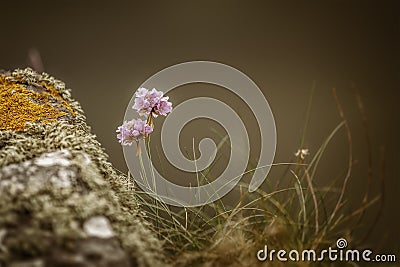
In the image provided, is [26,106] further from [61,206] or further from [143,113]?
[61,206]

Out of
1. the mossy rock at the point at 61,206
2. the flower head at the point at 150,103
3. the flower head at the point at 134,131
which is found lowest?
the mossy rock at the point at 61,206

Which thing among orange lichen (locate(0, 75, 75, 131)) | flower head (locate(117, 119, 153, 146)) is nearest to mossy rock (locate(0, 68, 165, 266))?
orange lichen (locate(0, 75, 75, 131))

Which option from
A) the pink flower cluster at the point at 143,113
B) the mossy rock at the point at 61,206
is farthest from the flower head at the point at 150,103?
the mossy rock at the point at 61,206

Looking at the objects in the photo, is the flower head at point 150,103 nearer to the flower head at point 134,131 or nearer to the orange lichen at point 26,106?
the flower head at point 134,131

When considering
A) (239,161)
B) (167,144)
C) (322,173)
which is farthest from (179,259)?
(322,173)

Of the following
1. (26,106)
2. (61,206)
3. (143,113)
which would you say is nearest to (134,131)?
(143,113)

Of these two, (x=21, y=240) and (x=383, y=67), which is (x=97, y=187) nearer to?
(x=21, y=240)

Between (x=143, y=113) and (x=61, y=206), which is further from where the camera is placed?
(x=143, y=113)
